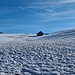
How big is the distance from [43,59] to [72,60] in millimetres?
1743

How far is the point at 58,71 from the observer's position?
8.54 meters

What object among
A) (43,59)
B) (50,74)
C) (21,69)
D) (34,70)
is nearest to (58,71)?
(50,74)

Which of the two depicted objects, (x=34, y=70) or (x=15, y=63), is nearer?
(x=34, y=70)

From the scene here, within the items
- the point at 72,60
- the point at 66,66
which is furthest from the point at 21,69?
the point at 72,60

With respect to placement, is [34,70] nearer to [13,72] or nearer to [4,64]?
[13,72]

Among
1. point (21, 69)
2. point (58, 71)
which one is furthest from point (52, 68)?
point (21, 69)

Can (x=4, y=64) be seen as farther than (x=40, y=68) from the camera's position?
Yes

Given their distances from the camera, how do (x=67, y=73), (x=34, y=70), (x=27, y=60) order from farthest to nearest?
(x=27, y=60), (x=34, y=70), (x=67, y=73)

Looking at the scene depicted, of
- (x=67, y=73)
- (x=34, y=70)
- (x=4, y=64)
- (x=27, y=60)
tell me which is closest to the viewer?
(x=67, y=73)

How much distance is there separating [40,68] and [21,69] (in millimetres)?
934

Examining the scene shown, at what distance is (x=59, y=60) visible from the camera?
10.5 metres

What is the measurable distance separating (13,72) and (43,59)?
2865 mm

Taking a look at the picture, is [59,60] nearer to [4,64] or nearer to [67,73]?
[67,73]

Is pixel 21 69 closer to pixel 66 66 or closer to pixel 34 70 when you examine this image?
pixel 34 70
